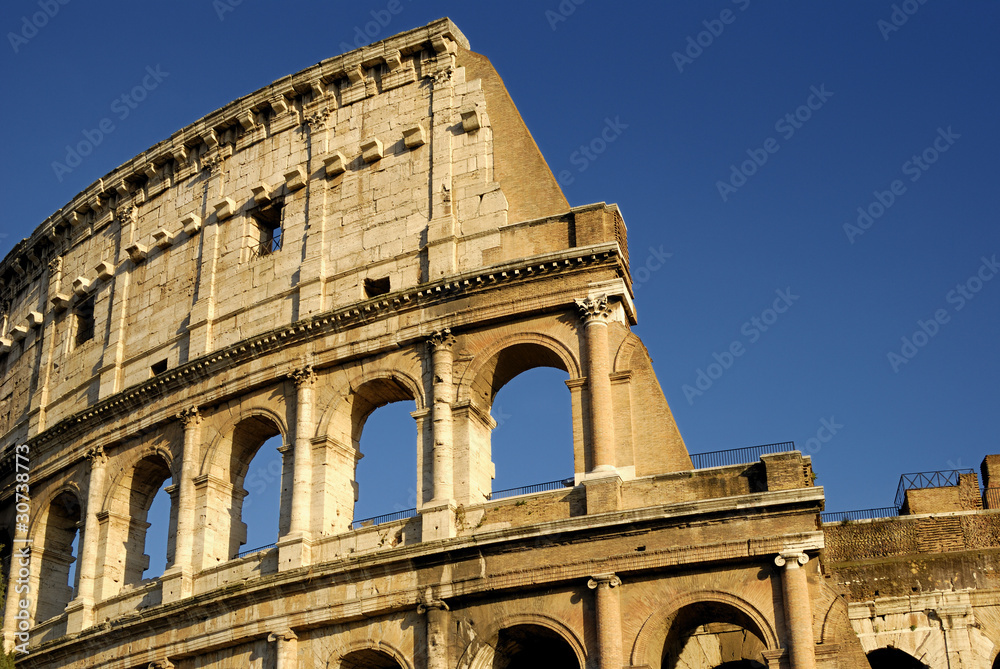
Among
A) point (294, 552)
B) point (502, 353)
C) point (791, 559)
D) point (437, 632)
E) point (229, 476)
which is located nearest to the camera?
point (791, 559)

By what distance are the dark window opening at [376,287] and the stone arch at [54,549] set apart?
880 centimetres

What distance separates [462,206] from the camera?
92.9ft

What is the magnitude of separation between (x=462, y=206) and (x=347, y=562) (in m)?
8.01

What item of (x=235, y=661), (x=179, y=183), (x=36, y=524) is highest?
(x=179, y=183)

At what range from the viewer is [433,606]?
24.0 metres

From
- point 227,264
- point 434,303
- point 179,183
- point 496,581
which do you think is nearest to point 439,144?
point 434,303

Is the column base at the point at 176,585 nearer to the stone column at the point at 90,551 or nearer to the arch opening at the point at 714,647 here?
the stone column at the point at 90,551

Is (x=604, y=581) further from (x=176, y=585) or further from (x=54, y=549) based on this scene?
(x=54, y=549)

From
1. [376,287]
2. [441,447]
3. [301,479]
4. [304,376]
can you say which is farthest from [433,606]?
[376,287]

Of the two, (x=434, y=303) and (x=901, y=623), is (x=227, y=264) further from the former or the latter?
(x=901, y=623)

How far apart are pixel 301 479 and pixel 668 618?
813 centimetres

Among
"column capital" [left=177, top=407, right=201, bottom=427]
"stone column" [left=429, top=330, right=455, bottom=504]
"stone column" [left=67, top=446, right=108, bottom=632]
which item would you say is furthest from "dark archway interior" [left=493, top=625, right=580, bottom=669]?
"stone column" [left=67, top=446, right=108, bottom=632]

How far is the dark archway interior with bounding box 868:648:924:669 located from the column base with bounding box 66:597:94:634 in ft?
53.4

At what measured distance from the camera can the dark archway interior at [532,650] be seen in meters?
23.8
